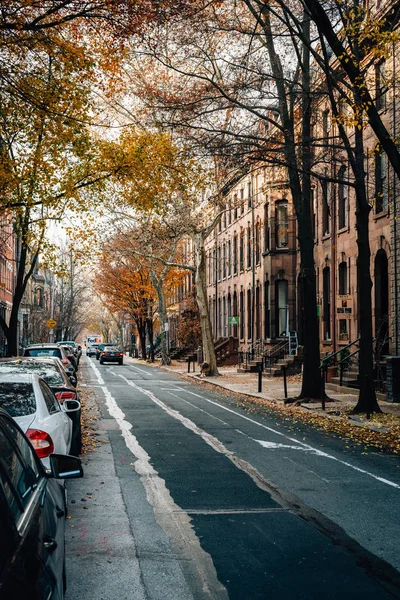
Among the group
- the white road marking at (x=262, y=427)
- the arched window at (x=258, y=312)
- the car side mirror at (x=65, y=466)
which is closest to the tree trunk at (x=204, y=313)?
the arched window at (x=258, y=312)

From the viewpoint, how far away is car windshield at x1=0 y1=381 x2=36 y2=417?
654cm

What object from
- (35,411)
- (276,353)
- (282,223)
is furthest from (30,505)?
(282,223)

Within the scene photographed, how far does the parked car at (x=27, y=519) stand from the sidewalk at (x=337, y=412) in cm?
969

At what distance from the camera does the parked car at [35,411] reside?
20.4 feet

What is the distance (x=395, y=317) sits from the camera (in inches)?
886

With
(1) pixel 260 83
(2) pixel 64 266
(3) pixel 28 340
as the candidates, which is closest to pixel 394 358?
(1) pixel 260 83

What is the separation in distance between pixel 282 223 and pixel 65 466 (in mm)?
35390

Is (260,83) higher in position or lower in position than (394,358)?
higher

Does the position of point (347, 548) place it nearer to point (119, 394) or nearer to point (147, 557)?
point (147, 557)

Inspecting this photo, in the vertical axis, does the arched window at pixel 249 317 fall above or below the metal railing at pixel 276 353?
above

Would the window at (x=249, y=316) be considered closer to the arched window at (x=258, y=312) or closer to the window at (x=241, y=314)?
the arched window at (x=258, y=312)

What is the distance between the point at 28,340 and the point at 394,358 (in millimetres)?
33384

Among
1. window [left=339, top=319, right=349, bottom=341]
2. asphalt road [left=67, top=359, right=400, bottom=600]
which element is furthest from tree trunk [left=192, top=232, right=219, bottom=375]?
asphalt road [left=67, top=359, right=400, bottom=600]

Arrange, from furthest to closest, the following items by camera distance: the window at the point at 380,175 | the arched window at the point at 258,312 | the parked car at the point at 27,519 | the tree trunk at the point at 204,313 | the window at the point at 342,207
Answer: the arched window at the point at 258,312
the tree trunk at the point at 204,313
the window at the point at 342,207
the window at the point at 380,175
the parked car at the point at 27,519
